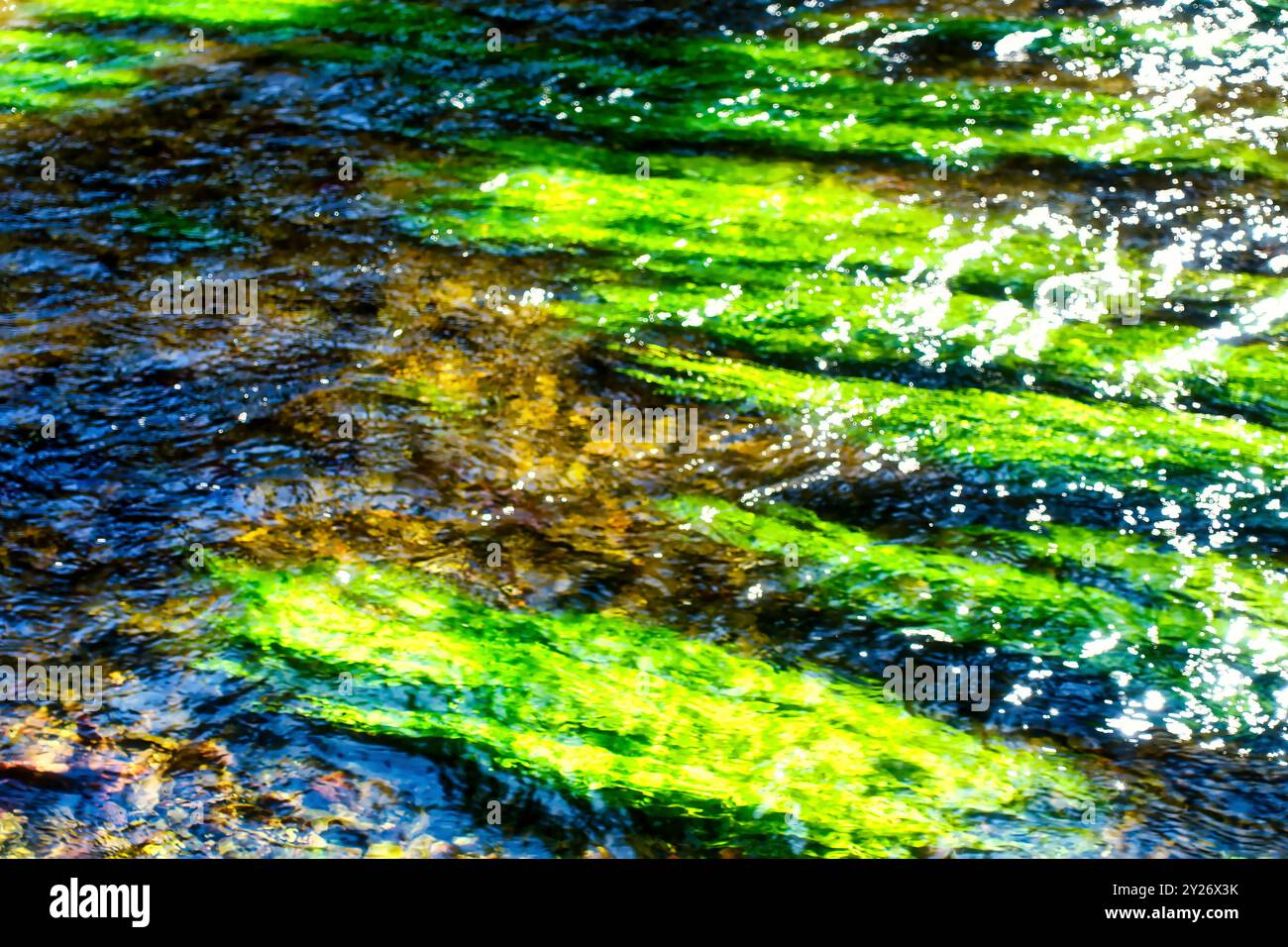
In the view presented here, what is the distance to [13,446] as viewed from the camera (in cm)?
399

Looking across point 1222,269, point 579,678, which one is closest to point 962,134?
point 1222,269

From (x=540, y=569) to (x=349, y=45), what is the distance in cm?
416

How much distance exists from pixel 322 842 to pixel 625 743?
727 mm

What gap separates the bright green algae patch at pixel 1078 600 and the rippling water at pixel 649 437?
0.01 m

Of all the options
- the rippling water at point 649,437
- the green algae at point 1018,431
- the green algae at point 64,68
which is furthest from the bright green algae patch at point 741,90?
the green algae at point 1018,431

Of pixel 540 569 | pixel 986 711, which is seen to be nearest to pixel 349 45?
pixel 540 569

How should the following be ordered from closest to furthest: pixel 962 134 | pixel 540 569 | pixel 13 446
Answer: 1. pixel 540 569
2. pixel 13 446
3. pixel 962 134

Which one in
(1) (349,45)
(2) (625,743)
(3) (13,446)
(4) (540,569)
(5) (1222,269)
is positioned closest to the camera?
(2) (625,743)

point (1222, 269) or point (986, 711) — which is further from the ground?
point (1222, 269)

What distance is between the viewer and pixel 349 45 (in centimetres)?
660

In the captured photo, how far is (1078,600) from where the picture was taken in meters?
3.41

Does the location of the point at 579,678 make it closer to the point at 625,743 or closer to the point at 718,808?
the point at 625,743

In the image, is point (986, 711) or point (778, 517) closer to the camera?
point (986, 711)

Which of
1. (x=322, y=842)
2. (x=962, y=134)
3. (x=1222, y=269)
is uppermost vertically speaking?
(x=962, y=134)
